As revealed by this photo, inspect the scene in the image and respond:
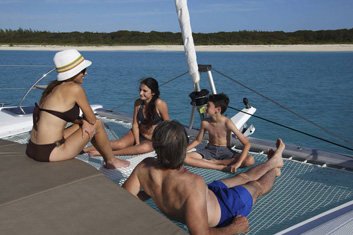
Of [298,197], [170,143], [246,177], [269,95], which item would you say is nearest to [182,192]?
[170,143]

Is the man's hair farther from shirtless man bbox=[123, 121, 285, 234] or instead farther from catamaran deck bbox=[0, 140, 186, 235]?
catamaran deck bbox=[0, 140, 186, 235]

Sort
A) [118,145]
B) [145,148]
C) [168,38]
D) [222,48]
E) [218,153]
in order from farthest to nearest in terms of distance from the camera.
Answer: [168,38], [222,48], [118,145], [145,148], [218,153]

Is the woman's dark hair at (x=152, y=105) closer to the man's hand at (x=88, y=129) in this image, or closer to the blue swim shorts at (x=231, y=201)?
the man's hand at (x=88, y=129)

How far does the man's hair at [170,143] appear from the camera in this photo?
1759mm

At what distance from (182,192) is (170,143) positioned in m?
0.28

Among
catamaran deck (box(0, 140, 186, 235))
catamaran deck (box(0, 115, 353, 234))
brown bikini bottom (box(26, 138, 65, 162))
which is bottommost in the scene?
catamaran deck (box(0, 115, 353, 234))

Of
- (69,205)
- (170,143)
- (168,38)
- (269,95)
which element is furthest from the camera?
(168,38)

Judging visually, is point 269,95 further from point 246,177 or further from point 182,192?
point 182,192

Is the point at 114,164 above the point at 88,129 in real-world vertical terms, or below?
below

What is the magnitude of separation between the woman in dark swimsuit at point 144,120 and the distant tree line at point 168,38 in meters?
44.9

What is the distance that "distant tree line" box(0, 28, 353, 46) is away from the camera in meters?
47.0

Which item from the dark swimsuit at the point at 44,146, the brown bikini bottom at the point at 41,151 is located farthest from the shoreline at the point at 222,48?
the brown bikini bottom at the point at 41,151

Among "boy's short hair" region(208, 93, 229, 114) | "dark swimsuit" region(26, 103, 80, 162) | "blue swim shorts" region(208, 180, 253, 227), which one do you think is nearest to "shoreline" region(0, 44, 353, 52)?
"boy's short hair" region(208, 93, 229, 114)

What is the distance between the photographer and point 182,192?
5.99ft
